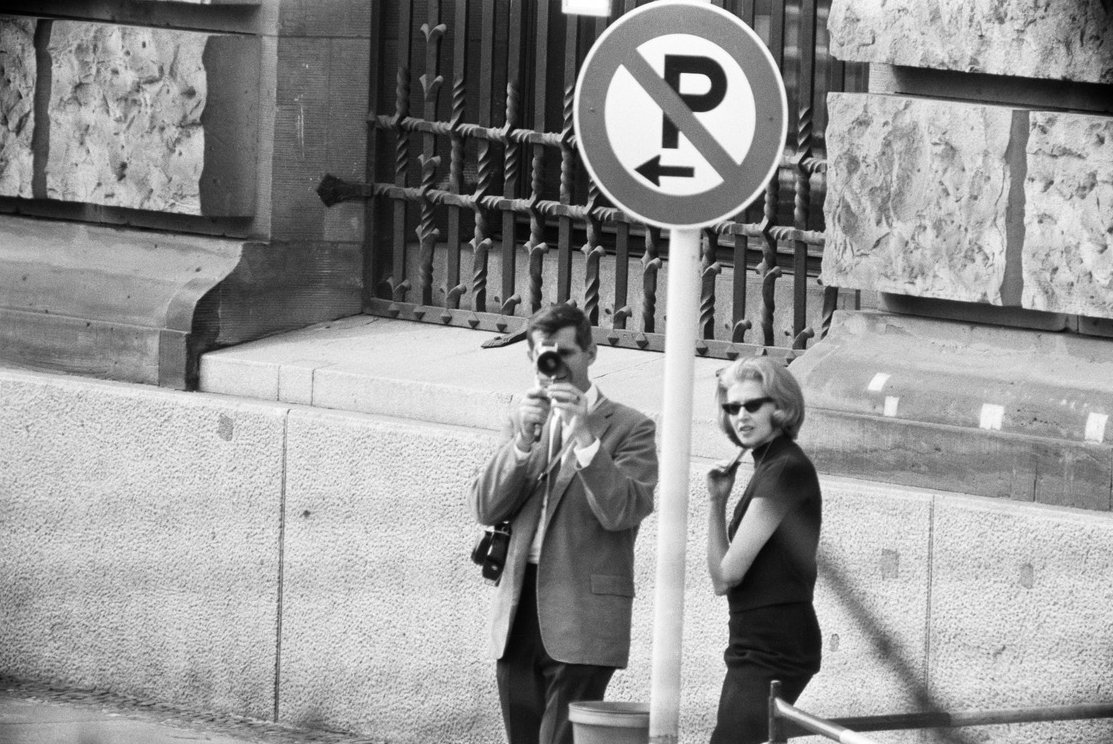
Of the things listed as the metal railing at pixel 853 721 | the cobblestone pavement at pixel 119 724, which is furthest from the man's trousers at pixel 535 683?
the cobblestone pavement at pixel 119 724

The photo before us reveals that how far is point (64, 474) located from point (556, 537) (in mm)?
3098

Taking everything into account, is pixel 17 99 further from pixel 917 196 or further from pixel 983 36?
pixel 983 36

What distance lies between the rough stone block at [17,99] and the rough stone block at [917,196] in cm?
341

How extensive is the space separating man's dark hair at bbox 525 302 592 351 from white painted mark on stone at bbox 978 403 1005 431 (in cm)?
142

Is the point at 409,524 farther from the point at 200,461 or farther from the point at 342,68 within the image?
the point at 342,68

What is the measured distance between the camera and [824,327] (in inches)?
295

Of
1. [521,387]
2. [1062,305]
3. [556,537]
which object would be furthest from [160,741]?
[1062,305]

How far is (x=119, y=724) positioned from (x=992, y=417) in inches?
133

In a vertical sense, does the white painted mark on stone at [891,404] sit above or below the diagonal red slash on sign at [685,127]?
below

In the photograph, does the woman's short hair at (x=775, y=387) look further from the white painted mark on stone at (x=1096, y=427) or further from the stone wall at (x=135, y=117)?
the stone wall at (x=135, y=117)

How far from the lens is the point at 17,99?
8633 millimetres

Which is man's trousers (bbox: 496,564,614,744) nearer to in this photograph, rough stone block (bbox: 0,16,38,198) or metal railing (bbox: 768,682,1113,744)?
metal railing (bbox: 768,682,1113,744)

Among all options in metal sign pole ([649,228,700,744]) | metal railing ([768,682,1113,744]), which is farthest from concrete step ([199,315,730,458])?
metal railing ([768,682,1113,744])

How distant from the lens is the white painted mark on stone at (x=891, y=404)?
6.66 m
